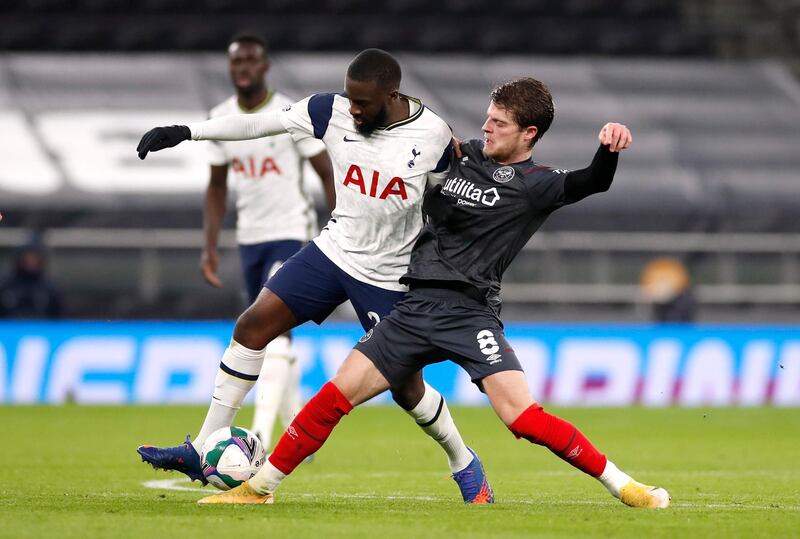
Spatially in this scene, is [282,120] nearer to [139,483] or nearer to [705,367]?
[139,483]

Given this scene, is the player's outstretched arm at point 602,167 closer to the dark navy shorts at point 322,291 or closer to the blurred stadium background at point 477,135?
the dark navy shorts at point 322,291

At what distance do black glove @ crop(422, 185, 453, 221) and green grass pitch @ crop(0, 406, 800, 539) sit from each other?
1.29 meters

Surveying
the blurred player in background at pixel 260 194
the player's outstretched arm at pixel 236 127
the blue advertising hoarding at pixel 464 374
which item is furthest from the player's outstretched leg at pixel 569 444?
the blue advertising hoarding at pixel 464 374

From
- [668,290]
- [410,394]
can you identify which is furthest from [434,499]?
[668,290]

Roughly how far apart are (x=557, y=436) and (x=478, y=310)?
25.4 inches

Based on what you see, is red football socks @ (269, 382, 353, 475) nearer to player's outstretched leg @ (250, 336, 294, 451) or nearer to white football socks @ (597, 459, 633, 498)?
white football socks @ (597, 459, 633, 498)

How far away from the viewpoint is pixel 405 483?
790 centimetres

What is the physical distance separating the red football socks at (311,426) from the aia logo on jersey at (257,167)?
11.0 feet

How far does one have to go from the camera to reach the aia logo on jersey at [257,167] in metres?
9.26

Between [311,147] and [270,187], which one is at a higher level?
[311,147]

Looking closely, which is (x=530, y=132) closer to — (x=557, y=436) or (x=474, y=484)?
(x=557, y=436)

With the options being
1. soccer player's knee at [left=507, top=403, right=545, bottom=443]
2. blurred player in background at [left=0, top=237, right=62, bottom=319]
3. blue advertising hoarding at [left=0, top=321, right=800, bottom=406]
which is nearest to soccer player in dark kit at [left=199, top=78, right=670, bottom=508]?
soccer player's knee at [left=507, top=403, right=545, bottom=443]

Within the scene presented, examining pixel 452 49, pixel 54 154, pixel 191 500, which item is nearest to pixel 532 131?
pixel 191 500

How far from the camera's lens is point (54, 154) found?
65.7 feet
